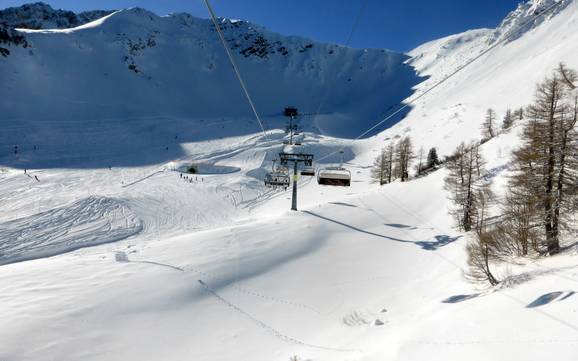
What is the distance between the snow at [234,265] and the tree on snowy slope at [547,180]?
59.9 inches

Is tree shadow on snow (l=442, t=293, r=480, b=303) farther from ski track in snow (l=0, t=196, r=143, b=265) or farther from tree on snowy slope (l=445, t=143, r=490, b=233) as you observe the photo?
ski track in snow (l=0, t=196, r=143, b=265)

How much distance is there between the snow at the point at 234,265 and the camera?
9.82 metres

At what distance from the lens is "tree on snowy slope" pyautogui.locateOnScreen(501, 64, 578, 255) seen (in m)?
13.4

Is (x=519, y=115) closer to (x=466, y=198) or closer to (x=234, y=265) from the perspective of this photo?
(x=466, y=198)

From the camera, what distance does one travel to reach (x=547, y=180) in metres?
14.0

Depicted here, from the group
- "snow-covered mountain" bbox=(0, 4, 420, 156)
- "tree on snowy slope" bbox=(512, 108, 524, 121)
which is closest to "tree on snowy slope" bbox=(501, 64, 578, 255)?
"tree on snowy slope" bbox=(512, 108, 524, 121)

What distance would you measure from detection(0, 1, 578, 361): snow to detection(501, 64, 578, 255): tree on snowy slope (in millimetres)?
1520

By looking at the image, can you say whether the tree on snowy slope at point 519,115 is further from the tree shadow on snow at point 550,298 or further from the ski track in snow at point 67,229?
the ski track in snow at point 67,229

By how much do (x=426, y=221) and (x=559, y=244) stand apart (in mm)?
15100

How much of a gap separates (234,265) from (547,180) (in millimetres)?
16641

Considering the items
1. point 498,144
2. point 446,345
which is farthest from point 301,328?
point 498,144

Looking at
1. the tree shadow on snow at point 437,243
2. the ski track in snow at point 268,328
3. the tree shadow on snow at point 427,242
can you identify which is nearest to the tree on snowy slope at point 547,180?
the tree shadow on snow at point 437,243

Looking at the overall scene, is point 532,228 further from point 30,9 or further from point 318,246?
point 30,9

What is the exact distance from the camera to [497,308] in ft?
31.0
